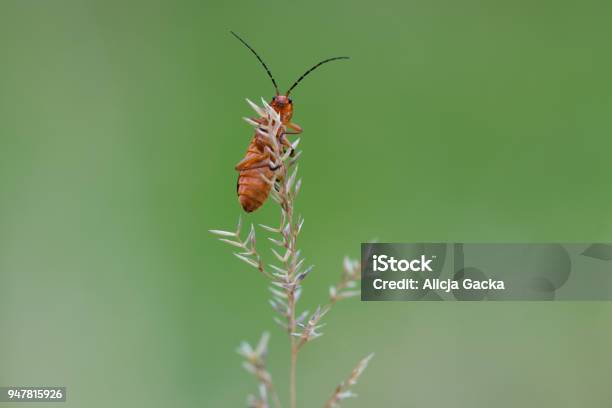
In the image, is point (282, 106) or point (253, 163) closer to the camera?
point (253, 163)

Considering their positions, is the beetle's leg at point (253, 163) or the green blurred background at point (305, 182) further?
the green blurred background at point (305, 182)

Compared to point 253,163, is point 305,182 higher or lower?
higher

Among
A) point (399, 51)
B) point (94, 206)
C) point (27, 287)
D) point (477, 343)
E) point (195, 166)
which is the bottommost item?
point (477, 343)

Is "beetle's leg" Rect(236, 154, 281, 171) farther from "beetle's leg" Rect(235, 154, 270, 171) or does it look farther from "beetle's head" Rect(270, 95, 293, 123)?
"beetle's head" Rect(270, 95, 293, 123)

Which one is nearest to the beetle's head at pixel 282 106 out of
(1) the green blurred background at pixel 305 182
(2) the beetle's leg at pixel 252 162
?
(2) the beetle's leg at pixel 252 162

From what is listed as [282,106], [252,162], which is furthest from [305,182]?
[252,162]

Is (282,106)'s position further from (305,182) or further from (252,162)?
(305,182)

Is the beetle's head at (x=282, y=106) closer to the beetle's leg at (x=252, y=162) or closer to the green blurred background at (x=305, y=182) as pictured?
the beetle's leg at (x=252, y=162)

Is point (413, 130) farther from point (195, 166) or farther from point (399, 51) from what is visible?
point (195, 166)

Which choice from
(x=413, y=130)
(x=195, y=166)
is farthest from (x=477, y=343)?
(x=195, y=166)
